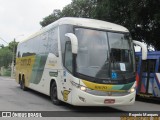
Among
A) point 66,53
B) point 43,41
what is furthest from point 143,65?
point 66,53

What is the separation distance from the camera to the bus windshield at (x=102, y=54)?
42.2 feet

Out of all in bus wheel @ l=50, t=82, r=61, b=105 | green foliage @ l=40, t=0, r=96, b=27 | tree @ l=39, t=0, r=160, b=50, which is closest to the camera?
bus wheel @ l=50, t=82, r=61, b=105

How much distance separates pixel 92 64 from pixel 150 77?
630 centimetres

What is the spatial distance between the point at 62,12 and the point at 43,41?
115ft

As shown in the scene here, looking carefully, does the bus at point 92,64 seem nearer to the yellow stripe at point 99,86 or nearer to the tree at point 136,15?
the yellow stripe at point 99,86

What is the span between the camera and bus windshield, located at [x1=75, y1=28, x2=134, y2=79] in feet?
42.2

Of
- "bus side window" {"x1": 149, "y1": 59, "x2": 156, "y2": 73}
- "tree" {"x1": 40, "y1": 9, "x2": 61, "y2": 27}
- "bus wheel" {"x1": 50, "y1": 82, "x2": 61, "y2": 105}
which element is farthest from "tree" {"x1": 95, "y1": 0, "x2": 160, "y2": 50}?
"tree" {"x1": 40, "y1": 9, "x2": 61, "y2": 27}

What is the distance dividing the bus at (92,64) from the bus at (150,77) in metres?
4.30

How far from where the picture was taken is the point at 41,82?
17.4 m

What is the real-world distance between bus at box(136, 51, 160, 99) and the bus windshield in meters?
4.49

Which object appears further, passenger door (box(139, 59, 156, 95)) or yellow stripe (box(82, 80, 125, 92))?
passenger door (box(139, 59, 156, 95))

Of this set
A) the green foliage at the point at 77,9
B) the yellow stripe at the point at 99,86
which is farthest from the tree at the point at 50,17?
the yellow stripe at the point at 99,86

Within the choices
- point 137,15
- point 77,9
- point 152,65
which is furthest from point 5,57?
point 152,65

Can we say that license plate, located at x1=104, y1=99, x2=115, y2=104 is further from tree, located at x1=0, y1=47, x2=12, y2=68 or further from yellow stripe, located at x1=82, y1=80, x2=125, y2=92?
tree, located at x1=0, y1=47, x2=12, y2=68
